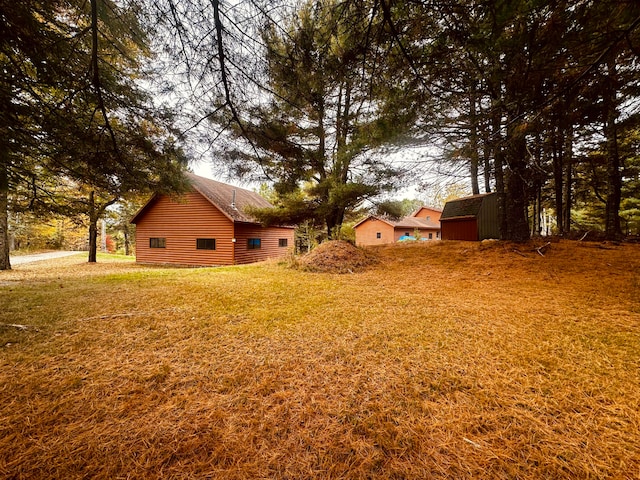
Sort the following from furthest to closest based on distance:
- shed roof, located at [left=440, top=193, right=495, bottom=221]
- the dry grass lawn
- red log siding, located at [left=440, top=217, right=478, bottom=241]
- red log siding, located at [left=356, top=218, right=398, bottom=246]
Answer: red log siding, located at [left=356, top=218, right=398, bottom=246], red log siding, located at [left=440, top=217, right=478, bottom=241], shed roof, located at [left=440, top=193, right=495, bottom=221], the dry grass lawn

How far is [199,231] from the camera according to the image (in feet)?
47.1

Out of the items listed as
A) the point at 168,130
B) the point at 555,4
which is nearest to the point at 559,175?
the point at 555,4

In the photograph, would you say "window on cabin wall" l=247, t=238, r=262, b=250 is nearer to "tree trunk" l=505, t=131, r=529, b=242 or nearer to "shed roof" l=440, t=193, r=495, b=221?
"shed roof" l=440, t=193, r=495, b=221

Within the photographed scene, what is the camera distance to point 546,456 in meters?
1.18

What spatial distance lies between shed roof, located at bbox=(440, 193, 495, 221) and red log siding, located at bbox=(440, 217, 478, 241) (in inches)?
11.0

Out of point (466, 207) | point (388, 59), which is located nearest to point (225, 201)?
point (388, 59)

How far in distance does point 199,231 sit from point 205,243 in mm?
844

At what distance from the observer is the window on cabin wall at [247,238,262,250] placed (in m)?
15.0

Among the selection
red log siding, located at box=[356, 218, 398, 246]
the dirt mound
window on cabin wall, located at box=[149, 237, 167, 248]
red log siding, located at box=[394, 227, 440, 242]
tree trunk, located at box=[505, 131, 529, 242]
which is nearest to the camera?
the dirt mound

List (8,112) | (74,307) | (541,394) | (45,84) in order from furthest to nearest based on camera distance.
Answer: (74,307) → (45,84) → (8,112) → (541,394)

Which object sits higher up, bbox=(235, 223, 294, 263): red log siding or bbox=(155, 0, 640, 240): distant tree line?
bbox=(155, 0, 640, 240): distant tree line

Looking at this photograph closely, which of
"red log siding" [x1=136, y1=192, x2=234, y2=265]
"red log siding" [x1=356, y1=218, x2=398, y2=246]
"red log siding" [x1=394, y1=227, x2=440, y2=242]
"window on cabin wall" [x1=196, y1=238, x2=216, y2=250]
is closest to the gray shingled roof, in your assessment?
"red log siding" [x1=136, y1=192, x2=234, y2=265]

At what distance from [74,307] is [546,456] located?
5284 mm

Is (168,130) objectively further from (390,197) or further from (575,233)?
(575,233)
